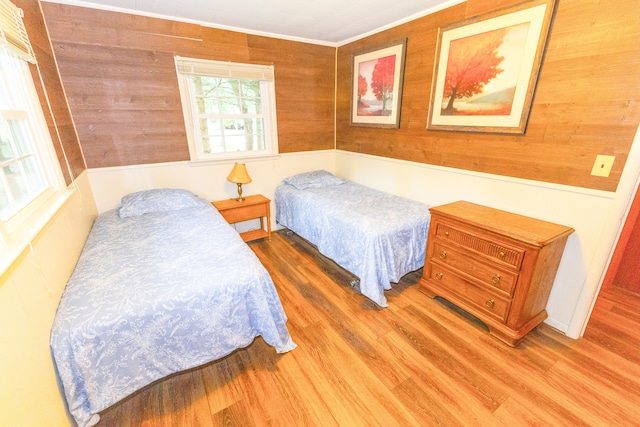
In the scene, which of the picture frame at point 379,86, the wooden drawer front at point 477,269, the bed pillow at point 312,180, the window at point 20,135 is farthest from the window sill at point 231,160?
the wooden drawer front at point 477,269

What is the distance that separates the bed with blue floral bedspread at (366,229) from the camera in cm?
213

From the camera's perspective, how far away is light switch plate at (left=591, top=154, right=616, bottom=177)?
1593 millimetres

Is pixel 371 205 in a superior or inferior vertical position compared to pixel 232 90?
inferior

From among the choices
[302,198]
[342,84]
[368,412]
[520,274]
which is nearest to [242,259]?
[368,412]

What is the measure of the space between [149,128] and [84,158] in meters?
0.60

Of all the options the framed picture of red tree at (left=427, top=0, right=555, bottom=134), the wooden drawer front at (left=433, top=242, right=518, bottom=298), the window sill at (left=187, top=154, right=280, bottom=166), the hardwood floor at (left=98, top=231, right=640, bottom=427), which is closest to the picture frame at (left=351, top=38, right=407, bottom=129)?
the framed picture of red tree at (left=427, top=0, right=555, bottom=134)

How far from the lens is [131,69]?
95.7 inches

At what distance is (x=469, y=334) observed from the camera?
1874mm

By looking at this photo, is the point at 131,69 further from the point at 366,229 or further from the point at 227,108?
the point at 366,229

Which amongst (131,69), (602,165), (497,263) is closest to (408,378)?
(497,263)

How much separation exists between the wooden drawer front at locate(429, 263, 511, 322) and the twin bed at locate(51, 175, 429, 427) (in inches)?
10.3

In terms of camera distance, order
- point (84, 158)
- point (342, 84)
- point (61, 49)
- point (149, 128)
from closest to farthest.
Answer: point (61, 49), point (84, 158), point (149, 128), point (342, 84)

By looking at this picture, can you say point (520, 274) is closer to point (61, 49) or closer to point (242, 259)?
point (242, 259)

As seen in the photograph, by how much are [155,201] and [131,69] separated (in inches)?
47.2
